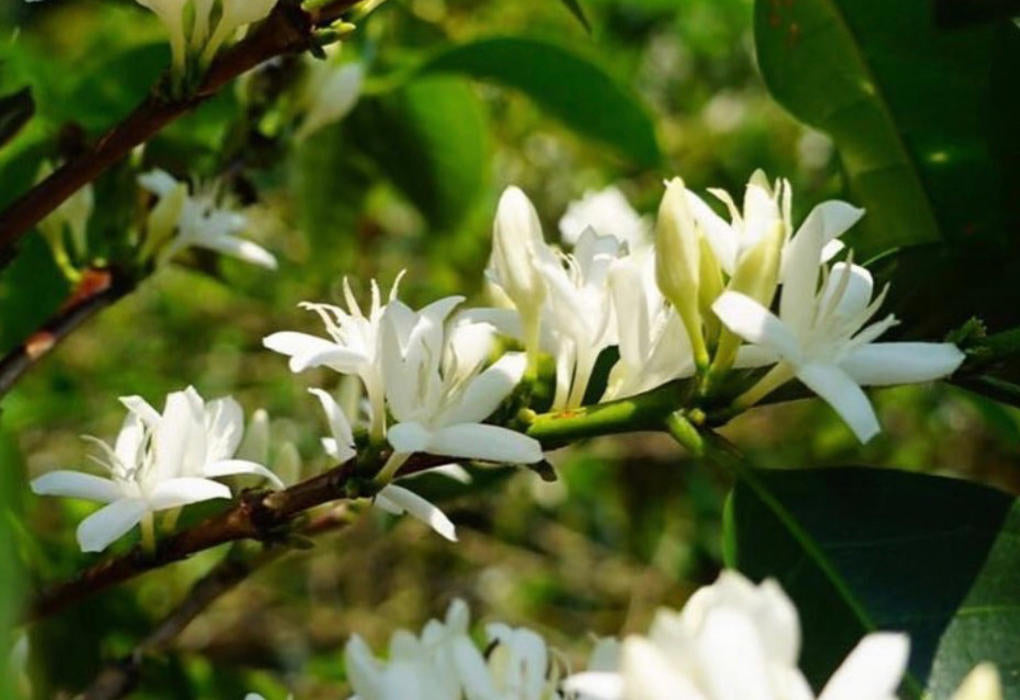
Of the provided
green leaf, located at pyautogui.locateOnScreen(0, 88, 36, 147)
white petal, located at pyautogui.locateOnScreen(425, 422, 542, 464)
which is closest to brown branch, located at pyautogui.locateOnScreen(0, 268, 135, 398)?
green leaf, located at pyautogui.locateOnScreen(0, 88, 36, 147)

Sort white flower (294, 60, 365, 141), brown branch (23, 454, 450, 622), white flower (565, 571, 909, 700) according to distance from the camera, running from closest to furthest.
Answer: white flower (565, 571, 909, 700) → brown branch (23, 454, 450, 622) → white flower (294, 60, 365, 141)

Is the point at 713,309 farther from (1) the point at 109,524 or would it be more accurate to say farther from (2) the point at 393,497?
(1) the point at 109,524

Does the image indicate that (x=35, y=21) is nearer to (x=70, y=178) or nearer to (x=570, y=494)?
(x=570, y=494)

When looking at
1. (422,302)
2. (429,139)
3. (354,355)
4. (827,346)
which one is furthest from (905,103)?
(422,302)

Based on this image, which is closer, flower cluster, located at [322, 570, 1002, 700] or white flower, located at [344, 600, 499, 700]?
flower cluster, located at [322, 570, 1002, 700]

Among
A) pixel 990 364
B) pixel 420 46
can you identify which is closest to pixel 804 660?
pixel 990 364

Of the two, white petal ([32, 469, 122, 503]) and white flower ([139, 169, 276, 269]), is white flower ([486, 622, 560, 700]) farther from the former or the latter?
white flower ([139, 169, 276, 269])

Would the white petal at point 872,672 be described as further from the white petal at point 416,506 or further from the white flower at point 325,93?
the white flower at point 325,93

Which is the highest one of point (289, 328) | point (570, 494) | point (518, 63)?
point (518, 63)
